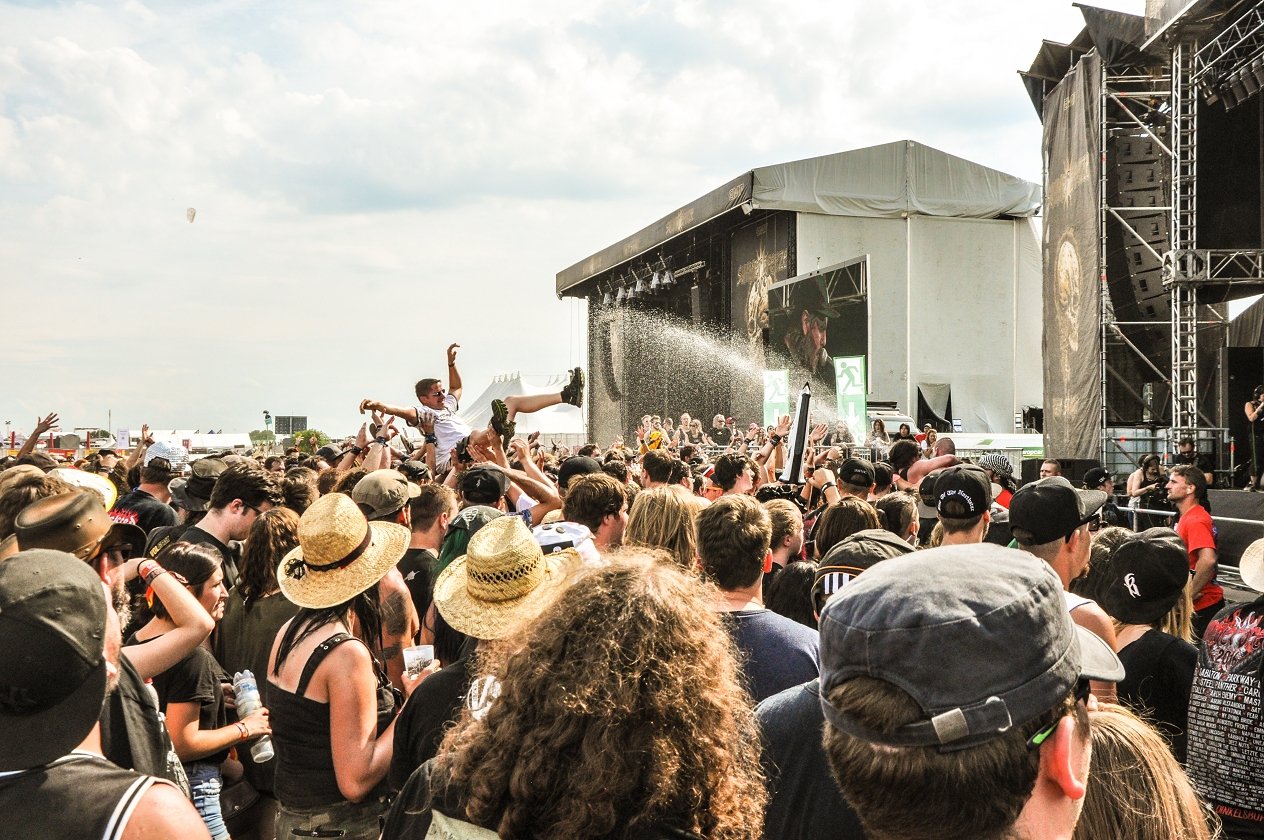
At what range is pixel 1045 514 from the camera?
12.5 ft

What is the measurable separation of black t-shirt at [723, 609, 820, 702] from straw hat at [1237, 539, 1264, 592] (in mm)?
1458

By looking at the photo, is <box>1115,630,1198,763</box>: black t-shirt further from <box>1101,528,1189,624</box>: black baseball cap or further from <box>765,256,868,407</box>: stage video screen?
<box>765,256,868,407</box>: stage video screen

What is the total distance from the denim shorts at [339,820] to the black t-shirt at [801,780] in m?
1.31

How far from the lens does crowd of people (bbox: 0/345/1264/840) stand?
4.15ft

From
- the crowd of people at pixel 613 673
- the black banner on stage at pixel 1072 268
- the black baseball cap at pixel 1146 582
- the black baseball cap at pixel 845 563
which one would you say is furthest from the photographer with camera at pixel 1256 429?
the black baseball cap at pixel 845 563

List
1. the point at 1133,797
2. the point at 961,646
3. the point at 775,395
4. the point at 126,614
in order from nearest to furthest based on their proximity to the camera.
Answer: the point at 961,646 < the point at 1133,797 < the point at 126,614 < the point at 775,395

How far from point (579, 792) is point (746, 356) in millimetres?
27962

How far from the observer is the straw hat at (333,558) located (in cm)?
306

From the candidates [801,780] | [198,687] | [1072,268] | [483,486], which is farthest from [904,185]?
[801,780]

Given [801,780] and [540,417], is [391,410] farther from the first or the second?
[540,417]

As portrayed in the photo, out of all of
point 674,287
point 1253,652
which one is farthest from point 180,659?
point 674,287

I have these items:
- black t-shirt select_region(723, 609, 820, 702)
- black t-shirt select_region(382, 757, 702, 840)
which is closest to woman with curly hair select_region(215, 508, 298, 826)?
black t-shirt select_region(723, 609, 820, 702)

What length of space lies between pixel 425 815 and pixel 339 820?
1380 millimetres

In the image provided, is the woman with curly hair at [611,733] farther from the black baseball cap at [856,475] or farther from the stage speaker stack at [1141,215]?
the stage speaker stack at [1141,215]
